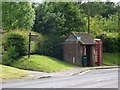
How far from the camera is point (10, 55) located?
33156 millimetres

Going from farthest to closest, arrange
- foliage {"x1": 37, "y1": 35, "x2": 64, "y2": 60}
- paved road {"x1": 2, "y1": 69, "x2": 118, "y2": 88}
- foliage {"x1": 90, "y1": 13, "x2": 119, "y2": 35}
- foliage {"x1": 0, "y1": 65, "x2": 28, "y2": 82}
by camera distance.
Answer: foliage {"x1": 90, "y1": 13, "x2": 119, "y2": 35}
foliage {"x1": 37, "y1": 35, "x2": 64, "y2": 60}
foliage {"x1": 0, "y1": 65, "x2": 28, "y2": 82}
paved road {"x1": 2, "y1": 69, "x2": 118, "y2": 88}

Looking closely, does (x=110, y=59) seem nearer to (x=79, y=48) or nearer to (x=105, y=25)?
(x=79, y=48)

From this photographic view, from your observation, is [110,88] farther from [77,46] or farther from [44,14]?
[44,14]

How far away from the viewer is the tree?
137 ft

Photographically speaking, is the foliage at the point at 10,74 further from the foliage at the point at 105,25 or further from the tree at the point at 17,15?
the foliage at the point at 105,25

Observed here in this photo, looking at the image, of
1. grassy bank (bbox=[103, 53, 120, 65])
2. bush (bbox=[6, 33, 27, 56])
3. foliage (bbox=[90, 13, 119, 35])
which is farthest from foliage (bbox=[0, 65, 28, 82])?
Answer: foliage (bbox=[90, 13, 119, 35])

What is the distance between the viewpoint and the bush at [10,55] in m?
33.0

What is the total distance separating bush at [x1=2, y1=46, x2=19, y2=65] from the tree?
873cm

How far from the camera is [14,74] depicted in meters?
26.4

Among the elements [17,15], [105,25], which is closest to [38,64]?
[17,15]

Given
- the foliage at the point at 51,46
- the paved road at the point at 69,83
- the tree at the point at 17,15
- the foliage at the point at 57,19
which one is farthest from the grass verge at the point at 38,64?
the foliage at the point at 57,19

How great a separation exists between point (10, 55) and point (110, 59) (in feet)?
53.4

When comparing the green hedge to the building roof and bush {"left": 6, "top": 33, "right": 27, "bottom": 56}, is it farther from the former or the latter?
bush {"left": 6, "top": 33, "right": 27, "bottom": 56}

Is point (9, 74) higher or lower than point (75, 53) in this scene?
lower
